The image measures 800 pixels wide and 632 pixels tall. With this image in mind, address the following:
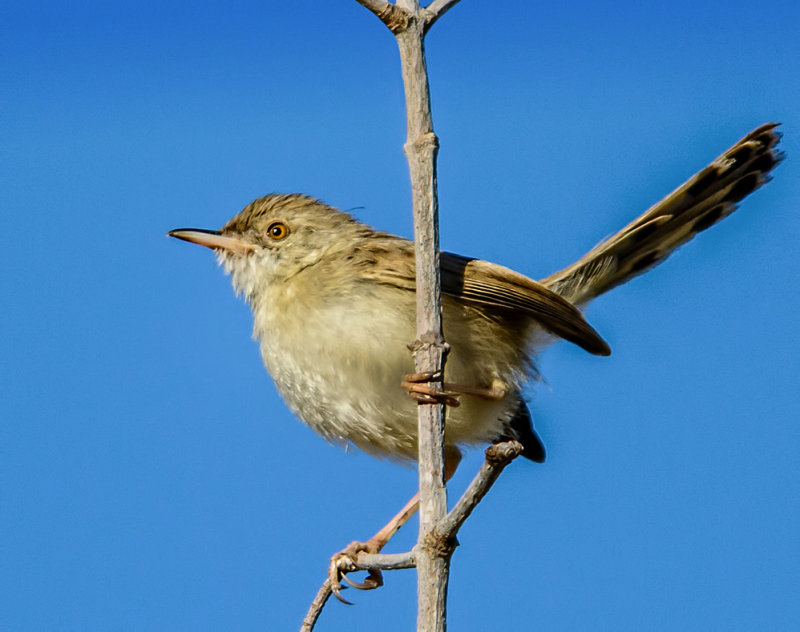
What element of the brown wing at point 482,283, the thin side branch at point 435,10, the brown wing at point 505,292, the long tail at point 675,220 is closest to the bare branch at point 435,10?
the thin side branch at point 435,10

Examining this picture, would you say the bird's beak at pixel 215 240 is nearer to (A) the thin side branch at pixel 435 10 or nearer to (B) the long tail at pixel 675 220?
(B) the long tail at pixel 675 220

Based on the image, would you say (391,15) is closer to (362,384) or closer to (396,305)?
(396,305)

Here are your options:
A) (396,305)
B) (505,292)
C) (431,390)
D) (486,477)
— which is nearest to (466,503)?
(486,477)

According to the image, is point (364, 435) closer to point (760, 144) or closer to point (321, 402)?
point (321, 402)

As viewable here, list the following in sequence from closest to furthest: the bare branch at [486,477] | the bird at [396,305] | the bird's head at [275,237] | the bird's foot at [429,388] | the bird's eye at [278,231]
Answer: the bare branch at [486,477], the bird's foot at [429,388], the bird at [396,305], the bird's head at [275,237], the bird's eye at [278,231]

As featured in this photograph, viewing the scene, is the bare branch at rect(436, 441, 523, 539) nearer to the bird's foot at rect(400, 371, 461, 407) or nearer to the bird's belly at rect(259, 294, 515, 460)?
the bird's foot at rect(400, 371, 461, 407)

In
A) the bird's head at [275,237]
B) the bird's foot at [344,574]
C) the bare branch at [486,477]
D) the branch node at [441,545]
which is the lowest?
the branch node at [441,545]
